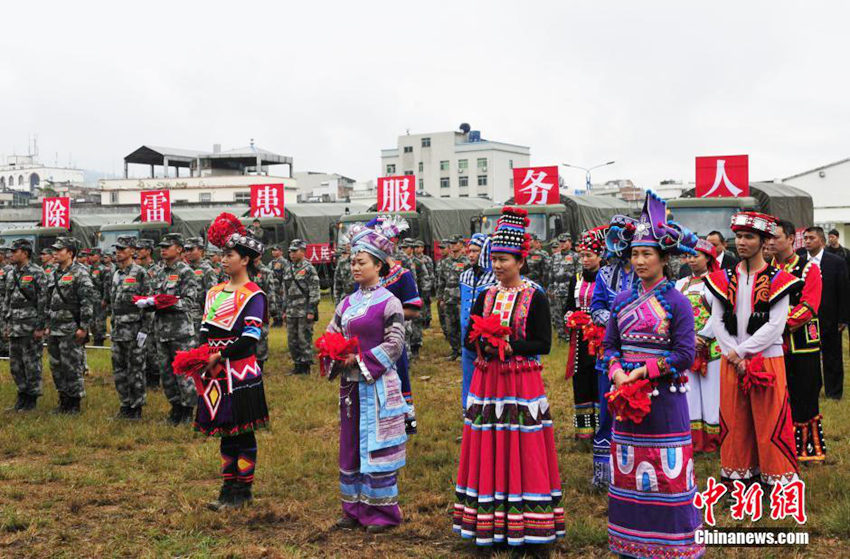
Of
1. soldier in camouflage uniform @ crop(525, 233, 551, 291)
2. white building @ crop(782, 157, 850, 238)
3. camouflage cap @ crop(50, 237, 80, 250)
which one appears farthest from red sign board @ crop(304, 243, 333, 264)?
white building @ crop(782, 157, 850, 238)

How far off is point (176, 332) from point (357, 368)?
4316 mm

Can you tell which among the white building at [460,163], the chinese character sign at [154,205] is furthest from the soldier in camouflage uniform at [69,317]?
the white building at [460,163]

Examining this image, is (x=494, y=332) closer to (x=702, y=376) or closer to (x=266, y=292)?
(x=702, y=376)

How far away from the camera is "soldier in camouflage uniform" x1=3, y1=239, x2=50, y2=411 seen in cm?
968

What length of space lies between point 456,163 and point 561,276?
63.2m

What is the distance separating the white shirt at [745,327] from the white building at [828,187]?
1470 inches

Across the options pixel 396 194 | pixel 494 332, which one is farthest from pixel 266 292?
pixel 396 194

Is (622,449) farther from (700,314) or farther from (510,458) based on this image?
(700,314)

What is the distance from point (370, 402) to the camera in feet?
18.1

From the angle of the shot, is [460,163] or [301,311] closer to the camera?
[301,311]

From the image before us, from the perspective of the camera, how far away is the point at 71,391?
958cm

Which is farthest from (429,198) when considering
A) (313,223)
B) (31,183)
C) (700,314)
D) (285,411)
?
(31,183)

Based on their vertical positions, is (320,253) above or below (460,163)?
below

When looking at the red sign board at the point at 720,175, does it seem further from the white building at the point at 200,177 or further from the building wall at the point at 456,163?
the building wall at the point at 456,163
